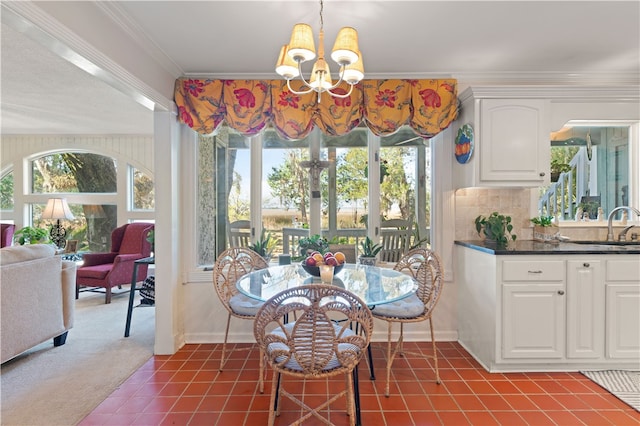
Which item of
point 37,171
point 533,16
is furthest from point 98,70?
point 37,171

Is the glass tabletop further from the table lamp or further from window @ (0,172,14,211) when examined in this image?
window @ (0,172,14,211)

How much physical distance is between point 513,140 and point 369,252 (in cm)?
153

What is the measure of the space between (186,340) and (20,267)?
1415mm

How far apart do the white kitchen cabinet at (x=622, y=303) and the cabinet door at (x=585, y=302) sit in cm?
6

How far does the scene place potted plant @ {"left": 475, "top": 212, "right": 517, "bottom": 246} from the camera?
284 cm

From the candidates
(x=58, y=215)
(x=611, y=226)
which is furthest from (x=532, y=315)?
(x=58, y=215)

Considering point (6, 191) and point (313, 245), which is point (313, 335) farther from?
point (6, 191)

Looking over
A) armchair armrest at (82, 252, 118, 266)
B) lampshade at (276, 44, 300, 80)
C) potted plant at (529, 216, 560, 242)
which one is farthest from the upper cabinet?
armchair armrest at (82, 252, 118, 266)

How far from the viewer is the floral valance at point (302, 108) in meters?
2.88

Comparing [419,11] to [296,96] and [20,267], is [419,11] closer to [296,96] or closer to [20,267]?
[296,96]

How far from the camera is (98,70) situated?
79.4 inches

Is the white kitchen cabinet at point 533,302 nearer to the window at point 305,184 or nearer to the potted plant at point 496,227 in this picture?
the potted plant at point 496,227

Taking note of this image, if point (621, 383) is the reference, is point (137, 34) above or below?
above

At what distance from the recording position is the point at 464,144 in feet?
9.41
